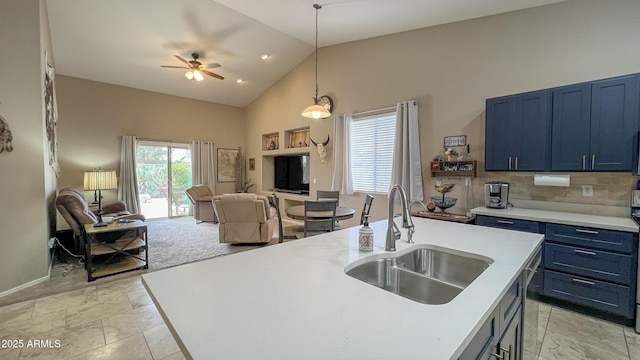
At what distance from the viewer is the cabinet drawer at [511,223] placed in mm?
2709

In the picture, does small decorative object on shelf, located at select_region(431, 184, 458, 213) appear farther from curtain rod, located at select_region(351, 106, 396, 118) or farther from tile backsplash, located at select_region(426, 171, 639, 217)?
curtain rod, located at select_region(351, 106, 396, 118)

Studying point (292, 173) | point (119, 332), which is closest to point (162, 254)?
point (119, 332)

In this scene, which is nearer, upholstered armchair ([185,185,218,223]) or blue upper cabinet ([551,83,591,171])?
blue upper cabinet ([551,83,591,171])

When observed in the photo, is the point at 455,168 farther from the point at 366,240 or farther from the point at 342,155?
the point at 366,240

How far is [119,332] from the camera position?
2.20 metres

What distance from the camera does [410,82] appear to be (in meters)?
4.23

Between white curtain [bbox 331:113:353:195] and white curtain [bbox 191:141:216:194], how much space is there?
4.11m

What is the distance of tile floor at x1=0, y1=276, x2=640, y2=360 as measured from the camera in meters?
1.98

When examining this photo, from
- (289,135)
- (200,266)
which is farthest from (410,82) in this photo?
(200,266)

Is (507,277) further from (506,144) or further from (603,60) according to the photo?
(603,60)

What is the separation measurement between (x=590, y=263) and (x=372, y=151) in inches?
125

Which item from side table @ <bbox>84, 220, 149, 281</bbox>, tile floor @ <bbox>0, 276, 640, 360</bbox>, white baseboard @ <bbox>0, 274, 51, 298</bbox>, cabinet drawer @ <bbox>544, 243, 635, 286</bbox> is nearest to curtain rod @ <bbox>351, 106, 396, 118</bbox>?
cabinet drawer @ <bbox>544, 243, 635, 286</bbox>

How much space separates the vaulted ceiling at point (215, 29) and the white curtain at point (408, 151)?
129 cm

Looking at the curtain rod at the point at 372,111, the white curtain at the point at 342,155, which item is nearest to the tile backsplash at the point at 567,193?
the curtain rod at the point at 372,111
